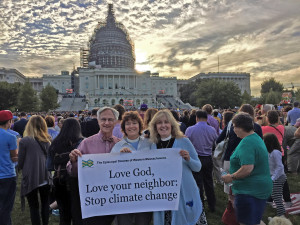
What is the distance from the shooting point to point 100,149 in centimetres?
389

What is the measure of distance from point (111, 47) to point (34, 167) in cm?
10887

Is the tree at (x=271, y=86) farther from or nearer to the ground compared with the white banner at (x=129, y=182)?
farther from the ground

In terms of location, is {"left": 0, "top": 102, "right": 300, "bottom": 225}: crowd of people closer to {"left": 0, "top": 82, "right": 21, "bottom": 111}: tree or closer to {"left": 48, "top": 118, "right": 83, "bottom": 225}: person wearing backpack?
{"left": 48, "top": 118, "right": 83, "bottom": 225}: person wearing backpack

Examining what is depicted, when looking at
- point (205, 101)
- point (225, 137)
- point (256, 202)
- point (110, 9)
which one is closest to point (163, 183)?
point (256, 202)

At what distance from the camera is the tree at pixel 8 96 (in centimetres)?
4572

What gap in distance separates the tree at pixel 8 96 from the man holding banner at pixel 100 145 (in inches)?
1922

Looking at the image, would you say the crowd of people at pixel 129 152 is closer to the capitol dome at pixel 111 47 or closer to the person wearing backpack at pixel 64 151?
the person wearing backpack at pixel 64 151

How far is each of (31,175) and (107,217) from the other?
2.24m

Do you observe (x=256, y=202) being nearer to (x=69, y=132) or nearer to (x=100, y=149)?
(x=100, y=149)

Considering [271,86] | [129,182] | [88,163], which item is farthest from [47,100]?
[271,86]

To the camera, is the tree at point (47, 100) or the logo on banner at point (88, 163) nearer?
the logo on banner at point (88, 163)

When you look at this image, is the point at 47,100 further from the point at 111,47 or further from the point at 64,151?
the point at 111,47

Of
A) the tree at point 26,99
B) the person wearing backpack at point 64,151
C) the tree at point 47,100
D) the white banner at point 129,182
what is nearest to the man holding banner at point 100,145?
the white banner at point 129,182

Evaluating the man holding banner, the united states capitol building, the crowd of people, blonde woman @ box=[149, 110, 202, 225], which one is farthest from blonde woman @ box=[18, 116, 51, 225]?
the united states capitol building
